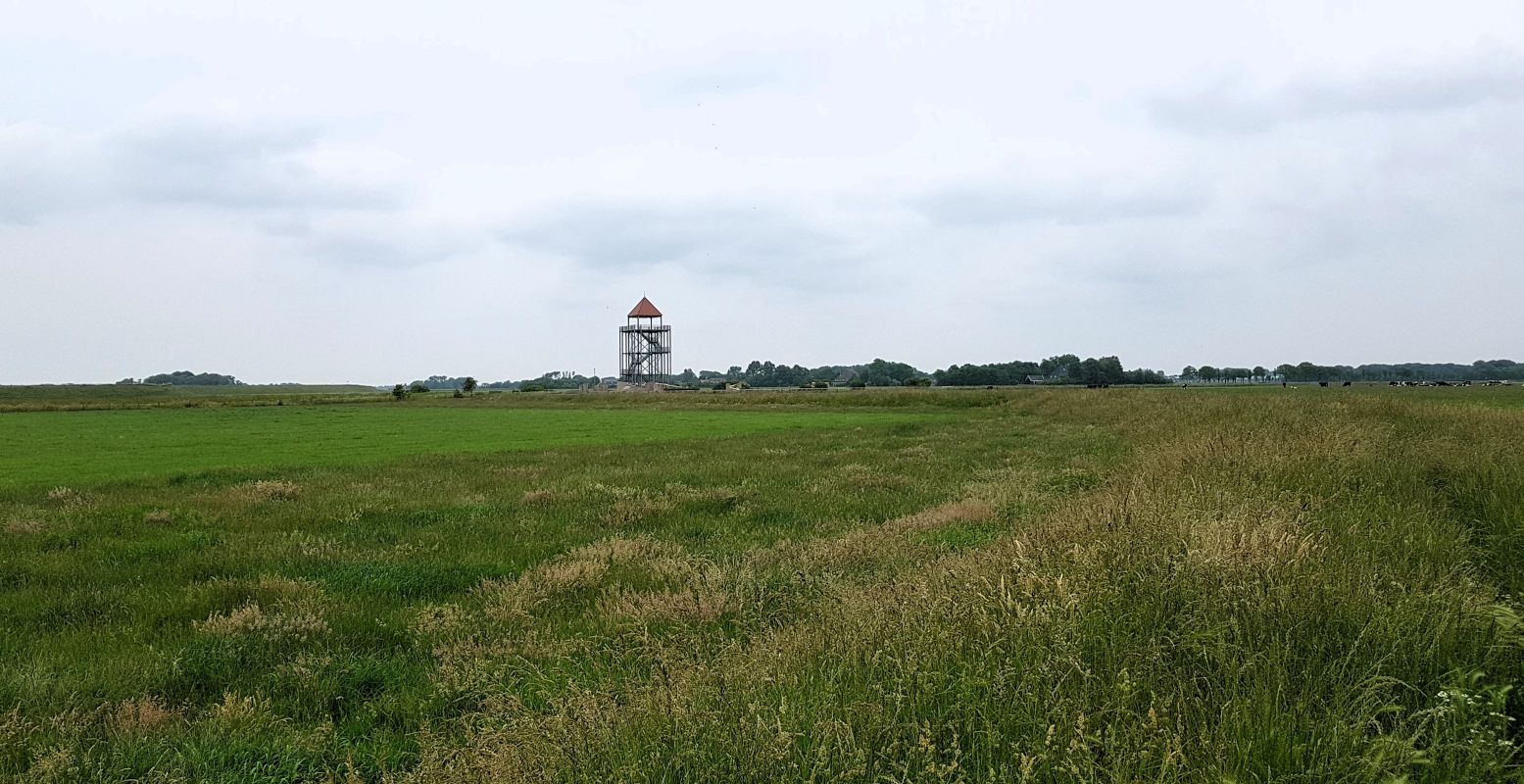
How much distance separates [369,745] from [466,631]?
2221 mm

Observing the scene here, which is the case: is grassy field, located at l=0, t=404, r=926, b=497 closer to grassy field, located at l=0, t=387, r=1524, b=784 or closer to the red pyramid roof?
grassy field, located at l=0, t=387, r=1524, b=784

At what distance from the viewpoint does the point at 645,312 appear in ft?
539

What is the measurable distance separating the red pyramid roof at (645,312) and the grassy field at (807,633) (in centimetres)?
14955

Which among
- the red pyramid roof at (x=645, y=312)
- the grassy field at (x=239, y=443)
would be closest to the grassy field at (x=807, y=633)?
the grassy field at (x=239, y=443)

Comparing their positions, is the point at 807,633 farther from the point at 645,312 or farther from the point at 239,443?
the point at 645,312

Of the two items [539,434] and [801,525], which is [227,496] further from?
[539,434]

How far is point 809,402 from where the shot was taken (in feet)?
288

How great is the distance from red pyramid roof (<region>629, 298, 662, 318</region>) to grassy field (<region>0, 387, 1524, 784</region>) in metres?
150

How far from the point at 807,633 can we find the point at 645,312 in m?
162

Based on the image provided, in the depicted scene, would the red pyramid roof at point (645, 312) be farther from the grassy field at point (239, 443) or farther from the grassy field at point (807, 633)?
the grassy field at point (807, 633)

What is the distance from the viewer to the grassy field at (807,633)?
355cm

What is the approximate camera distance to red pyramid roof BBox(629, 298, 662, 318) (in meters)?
163

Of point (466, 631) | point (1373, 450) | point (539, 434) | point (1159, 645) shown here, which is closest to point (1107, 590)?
point (1159, 645)

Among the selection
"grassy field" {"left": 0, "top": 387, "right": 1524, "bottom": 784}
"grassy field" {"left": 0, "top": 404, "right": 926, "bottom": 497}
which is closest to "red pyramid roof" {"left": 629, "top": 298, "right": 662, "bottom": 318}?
"grassy field" {"left": 0, "top": 404, "right": 926, "bottom": 497}
